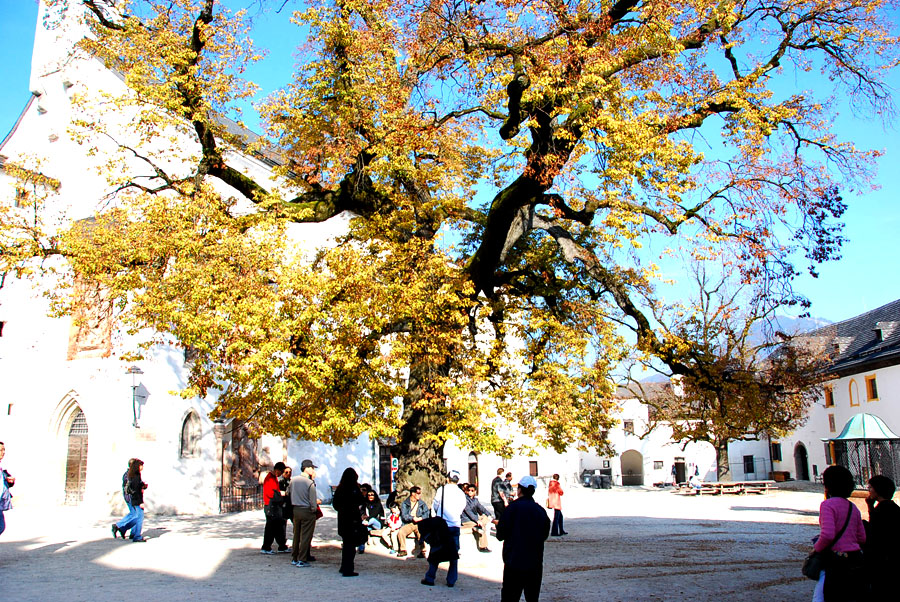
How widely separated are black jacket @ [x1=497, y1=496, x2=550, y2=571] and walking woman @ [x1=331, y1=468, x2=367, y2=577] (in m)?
4.32

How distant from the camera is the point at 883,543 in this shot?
19.3ft

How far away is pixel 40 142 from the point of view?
31.7 m

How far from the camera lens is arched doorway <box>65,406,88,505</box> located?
25.0 metres

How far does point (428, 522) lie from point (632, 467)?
56.7m

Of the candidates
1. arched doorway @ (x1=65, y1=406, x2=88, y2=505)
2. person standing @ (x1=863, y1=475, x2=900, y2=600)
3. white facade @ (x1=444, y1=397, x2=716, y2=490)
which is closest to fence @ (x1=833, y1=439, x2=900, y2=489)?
white facade @ (x1=444, y1=397, x2=716, y2=490)

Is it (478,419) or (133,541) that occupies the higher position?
(478,419)

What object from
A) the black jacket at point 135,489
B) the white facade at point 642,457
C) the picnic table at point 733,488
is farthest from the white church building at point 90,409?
the white facade at point 642,457

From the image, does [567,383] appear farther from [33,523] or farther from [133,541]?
[33,523]

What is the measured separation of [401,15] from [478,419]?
7.93m

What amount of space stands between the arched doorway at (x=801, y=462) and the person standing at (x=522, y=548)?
52.3 meters

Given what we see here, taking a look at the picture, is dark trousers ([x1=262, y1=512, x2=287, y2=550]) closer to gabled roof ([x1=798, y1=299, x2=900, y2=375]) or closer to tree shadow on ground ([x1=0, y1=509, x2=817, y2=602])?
tree shadow on ground ([x1=0, y1=509, x2=817, y2=602])

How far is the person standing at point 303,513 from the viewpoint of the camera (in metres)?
11.5

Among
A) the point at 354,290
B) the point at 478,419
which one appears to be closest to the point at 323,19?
the point at 354,290

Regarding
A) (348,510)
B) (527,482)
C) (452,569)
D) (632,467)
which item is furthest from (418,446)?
(632,467)
